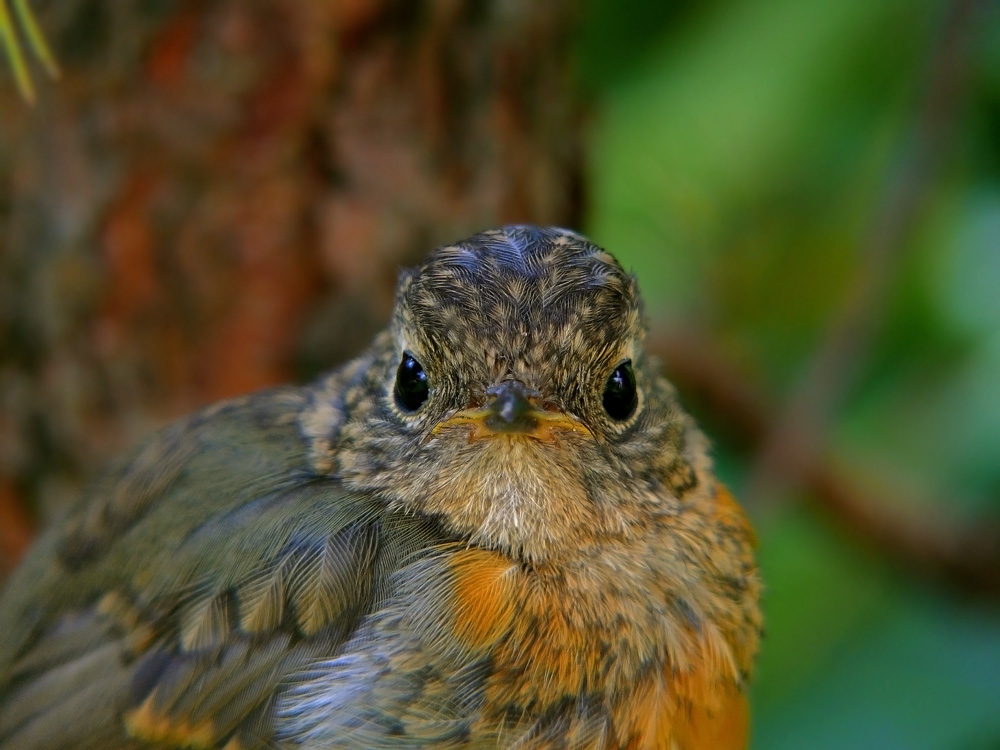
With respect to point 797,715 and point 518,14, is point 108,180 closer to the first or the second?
point 518,14

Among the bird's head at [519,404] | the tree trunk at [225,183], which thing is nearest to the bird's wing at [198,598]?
the bird's head at [519,404]

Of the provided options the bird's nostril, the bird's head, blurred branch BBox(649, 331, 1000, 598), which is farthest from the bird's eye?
blurred branch BBox(649, 331, 1000, 598)

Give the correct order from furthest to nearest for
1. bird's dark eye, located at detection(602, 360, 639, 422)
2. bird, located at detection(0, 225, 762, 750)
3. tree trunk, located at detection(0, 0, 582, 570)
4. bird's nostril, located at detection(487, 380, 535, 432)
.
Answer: tree trunk, located at detection(0, 0, 582, 570)
bird's dark eye, located at detection(602, 360, 639, 422)
bird, located at detection(0, 225, 762, 750)
bird's nostril, located at detection(487, 380, 535, 432)

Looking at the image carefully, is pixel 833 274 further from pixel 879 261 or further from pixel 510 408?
pixel 510 408

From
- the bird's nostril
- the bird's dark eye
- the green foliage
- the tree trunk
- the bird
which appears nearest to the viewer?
the bird's nostril

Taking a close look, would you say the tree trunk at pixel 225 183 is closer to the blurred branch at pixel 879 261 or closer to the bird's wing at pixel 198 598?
the bird's wing at pixel 198 598

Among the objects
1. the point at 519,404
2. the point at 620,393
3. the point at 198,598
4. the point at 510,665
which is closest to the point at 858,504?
the point at 620,393

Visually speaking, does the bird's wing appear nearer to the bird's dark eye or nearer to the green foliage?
the bird's dark eye
